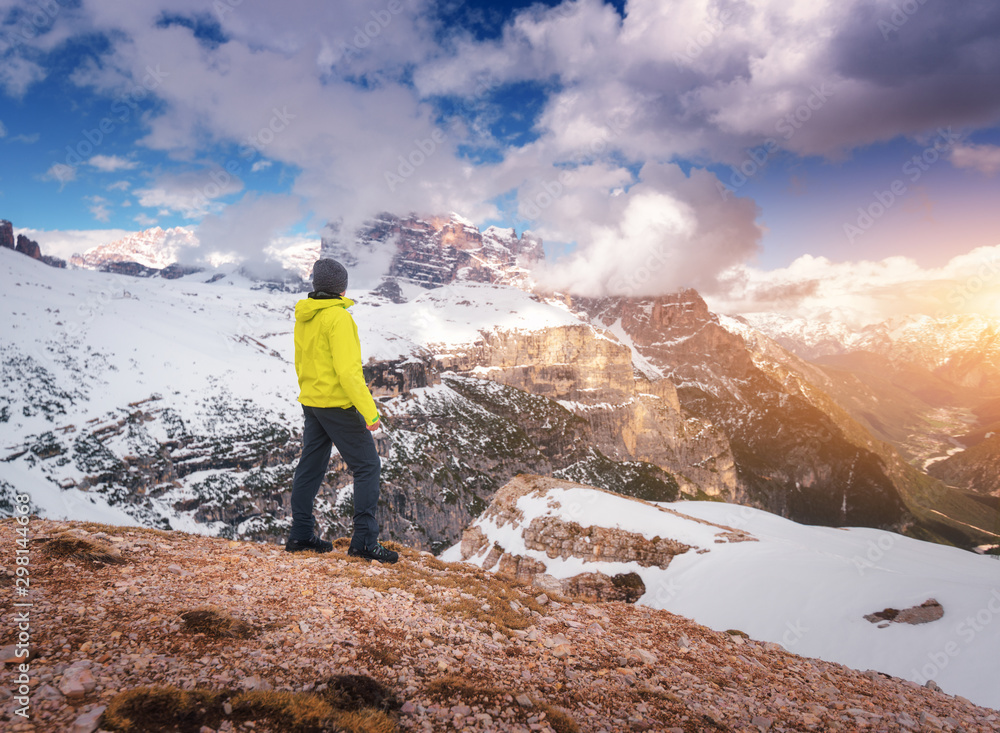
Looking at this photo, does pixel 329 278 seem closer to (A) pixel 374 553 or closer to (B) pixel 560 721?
(A) pixel 374 553

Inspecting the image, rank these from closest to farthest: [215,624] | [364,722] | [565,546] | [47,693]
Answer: [47,693]
[364,722]
[215,624]
[565,546]

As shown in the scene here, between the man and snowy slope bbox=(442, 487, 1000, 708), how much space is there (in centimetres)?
1424

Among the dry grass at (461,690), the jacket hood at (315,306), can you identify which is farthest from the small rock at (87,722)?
the jacket hood at (315,306)

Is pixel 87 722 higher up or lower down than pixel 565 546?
higher up

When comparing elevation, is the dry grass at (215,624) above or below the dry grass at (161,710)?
below

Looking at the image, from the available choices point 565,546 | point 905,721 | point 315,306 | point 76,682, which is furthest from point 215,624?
point 565,546

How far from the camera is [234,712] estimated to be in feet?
10.8

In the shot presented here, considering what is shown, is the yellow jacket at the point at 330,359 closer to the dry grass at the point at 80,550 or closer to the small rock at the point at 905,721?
the dry grass at the point at 80,550

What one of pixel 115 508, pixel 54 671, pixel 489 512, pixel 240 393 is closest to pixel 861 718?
pixel 54 671

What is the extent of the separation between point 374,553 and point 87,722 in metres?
6.22

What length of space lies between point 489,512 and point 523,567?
10.3 meters

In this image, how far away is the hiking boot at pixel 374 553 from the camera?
8.73 m

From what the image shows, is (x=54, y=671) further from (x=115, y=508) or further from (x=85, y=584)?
(x=115, y=508)

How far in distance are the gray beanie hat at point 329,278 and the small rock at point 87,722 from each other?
599cm
